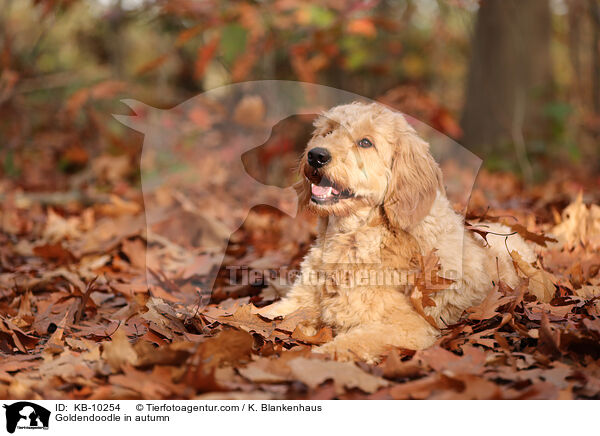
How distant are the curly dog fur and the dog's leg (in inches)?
1.7

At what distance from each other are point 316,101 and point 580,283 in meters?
3.19

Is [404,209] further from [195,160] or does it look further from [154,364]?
[195,160]

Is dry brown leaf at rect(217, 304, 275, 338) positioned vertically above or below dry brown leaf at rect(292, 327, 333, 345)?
above

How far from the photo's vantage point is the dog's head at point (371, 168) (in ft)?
11.5

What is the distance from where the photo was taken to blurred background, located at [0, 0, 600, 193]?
7.17m

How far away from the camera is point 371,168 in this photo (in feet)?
11.7

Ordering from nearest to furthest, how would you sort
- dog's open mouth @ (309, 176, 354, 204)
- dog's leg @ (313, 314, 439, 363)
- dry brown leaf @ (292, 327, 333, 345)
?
dog's leg @ (313, 314, 439, 363) < dry brown leaf @ (292, 327, 333, 345) < dog's open mouth @ (309, 176, 354, 204)

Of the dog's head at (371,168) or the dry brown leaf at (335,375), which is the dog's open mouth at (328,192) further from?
the dry brown leaf at (335,375)

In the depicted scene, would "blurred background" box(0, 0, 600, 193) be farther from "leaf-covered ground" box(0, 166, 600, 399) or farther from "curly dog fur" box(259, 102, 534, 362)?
"curly dog fur" box(259, 102, 534, 362)

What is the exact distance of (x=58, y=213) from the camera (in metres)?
7.14

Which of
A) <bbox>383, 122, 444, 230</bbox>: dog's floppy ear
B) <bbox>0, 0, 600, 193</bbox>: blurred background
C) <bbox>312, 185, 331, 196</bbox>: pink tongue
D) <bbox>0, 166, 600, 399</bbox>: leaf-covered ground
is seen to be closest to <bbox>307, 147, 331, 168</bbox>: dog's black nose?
<bbox>312, 185, 331, 196</bbox>: pink tongue

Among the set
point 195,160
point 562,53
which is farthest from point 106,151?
point 562,53
